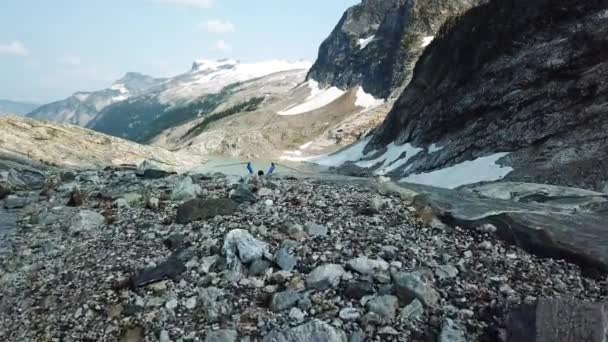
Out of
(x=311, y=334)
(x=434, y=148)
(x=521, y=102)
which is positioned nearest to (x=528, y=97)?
(x=521, y=102)

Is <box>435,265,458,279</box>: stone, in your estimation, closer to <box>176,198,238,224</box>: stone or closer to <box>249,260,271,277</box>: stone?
<box>249,260,271,277</box>: stone

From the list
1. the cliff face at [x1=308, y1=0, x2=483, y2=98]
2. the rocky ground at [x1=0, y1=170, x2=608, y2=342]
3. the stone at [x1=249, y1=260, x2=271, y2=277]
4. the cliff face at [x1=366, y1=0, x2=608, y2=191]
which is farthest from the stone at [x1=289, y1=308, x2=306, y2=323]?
the cliff face at [x1=308, y1=0, x2=483, y2=98]

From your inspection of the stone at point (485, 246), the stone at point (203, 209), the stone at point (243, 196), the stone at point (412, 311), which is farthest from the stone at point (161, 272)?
the stone at point (485, 246)

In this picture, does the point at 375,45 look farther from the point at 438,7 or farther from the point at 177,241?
the point at 177,241

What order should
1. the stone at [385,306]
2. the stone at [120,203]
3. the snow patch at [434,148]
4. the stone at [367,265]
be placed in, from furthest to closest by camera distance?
1. the snow patch at [434,148]
2. the stone at [120,203]
3. the stone at [367,265]
4. the stone at [385,306]

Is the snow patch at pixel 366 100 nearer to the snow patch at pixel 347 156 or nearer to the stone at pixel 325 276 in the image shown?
the snow patch at pixel 347 156

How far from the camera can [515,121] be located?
3525cm

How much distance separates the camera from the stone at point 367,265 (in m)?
8.32

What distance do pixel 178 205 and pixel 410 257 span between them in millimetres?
7308

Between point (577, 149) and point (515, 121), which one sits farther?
point (515, 121)

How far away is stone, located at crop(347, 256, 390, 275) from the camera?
832 centimetres

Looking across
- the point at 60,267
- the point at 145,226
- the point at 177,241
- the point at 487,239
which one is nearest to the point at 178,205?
the point at 145,226

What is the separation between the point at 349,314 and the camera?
7156 mm

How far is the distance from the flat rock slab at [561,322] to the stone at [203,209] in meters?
7.68
